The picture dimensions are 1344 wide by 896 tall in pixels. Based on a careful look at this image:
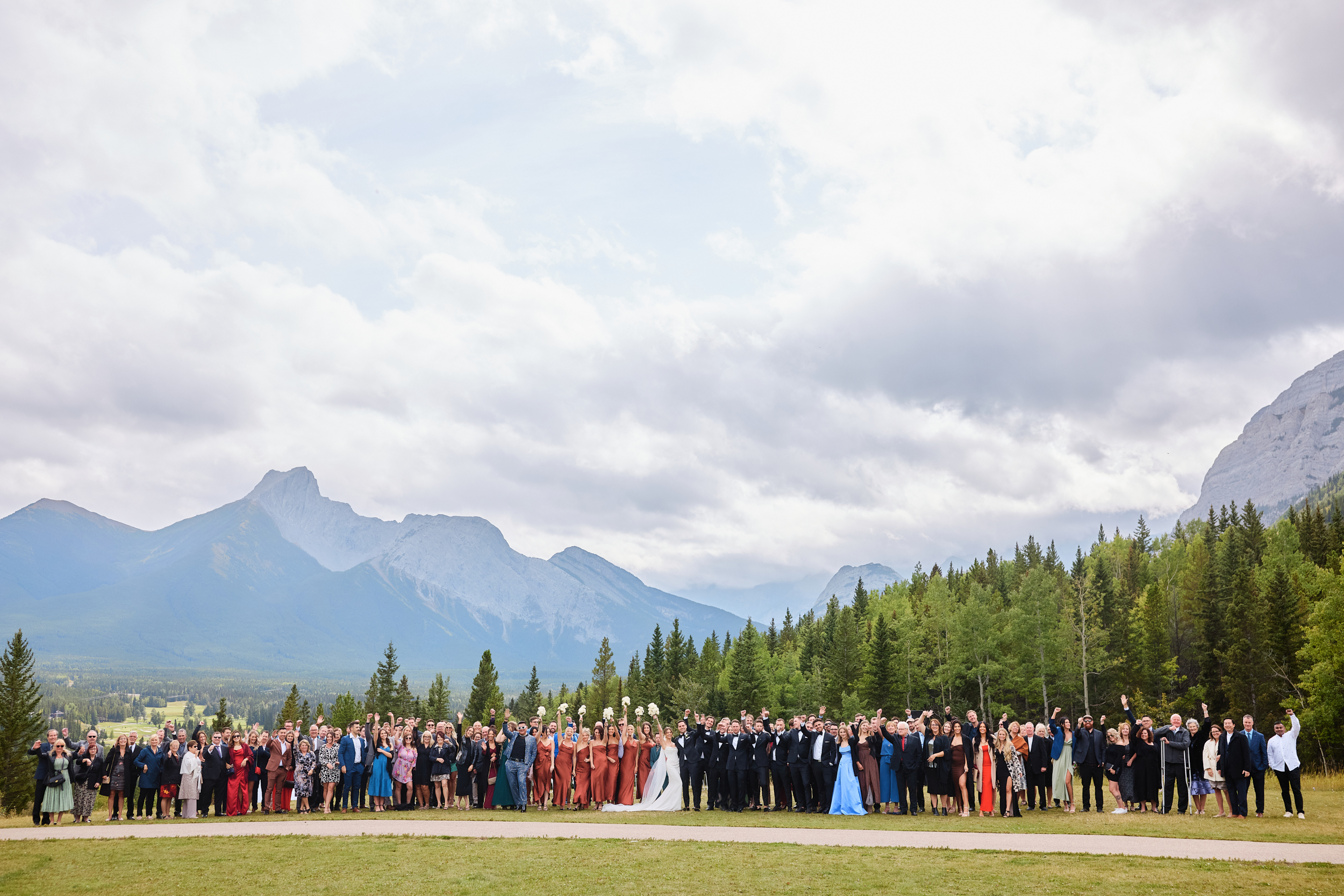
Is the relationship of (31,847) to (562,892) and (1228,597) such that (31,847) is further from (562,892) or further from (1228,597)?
(1228,597)

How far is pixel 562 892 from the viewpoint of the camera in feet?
40.0

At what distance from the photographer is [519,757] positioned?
23406mm

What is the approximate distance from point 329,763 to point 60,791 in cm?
612

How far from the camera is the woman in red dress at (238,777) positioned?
22375 millimetres

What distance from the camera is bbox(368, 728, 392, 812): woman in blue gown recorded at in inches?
903

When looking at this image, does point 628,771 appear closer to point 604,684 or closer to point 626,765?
point 626,765

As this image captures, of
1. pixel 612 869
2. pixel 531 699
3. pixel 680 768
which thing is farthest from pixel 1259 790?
pixel 531 699

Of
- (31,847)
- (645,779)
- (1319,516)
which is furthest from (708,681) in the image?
(31,847)

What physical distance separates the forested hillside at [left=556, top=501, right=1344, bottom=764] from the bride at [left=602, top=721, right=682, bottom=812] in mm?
30651

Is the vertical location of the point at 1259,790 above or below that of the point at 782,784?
above

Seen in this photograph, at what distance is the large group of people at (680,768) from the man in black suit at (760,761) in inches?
1.5

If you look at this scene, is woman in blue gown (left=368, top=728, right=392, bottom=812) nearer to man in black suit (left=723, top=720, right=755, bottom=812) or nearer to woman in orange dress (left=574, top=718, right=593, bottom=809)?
woman in orange dress (left=574, top=718, right=593, bottom=809)

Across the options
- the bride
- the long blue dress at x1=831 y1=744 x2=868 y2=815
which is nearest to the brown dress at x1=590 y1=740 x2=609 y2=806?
the bride

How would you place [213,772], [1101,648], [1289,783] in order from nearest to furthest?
A: [1289,783]
[213,772]
[1101,648]
